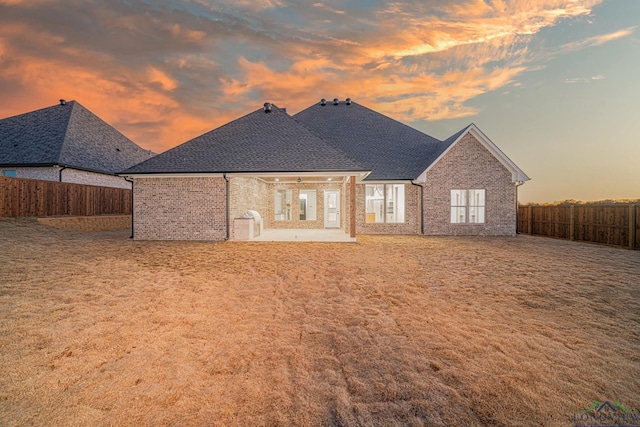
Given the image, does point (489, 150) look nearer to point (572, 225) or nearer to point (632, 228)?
point (572, 225)

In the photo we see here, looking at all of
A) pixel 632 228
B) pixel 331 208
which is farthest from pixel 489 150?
pixel 331 208

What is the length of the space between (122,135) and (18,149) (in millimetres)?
9206

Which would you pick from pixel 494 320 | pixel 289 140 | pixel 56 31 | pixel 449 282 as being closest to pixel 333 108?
pixel 289 140

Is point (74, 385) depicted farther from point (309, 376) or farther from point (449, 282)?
point (449, 282)

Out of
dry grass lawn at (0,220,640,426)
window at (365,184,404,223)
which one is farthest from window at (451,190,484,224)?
dry grass lawn at (0,220,640,426)

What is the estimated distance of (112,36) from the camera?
550 inches

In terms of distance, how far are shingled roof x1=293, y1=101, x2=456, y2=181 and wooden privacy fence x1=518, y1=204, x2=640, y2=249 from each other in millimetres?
6834

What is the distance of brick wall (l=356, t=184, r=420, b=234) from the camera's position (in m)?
17.2

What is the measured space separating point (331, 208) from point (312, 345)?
15.9 m

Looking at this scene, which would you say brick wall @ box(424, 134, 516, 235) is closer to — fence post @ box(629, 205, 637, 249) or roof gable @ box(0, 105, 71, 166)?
fence post @ box(629, 205, 637, 249)

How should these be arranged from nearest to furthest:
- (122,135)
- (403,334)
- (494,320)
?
(403,334)
(494,320)
(122,135)

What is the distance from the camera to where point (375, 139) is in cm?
2009

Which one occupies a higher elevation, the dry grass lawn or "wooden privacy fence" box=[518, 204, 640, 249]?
"wooden privacy fence" box=[518, 204, 640, 249]

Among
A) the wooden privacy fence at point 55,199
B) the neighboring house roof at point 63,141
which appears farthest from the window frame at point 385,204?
the neighboring house roof at point 63,141
